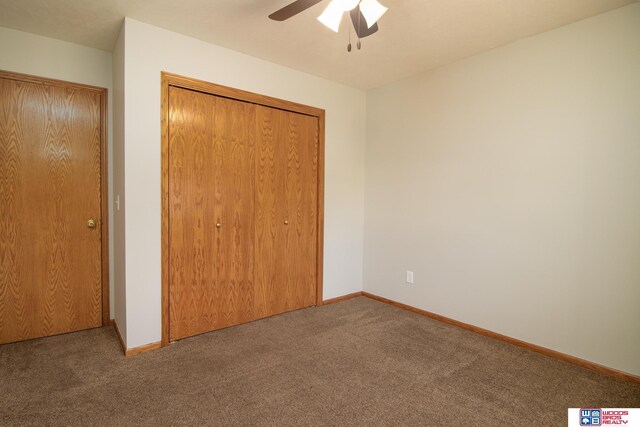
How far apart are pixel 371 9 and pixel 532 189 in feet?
6.09

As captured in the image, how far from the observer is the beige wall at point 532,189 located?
2166 millimetres

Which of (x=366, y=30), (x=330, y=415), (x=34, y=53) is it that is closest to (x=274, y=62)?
(x=366, y=30)

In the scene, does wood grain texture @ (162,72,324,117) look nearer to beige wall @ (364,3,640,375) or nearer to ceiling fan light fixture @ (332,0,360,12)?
beige wall @ (364,3,640,375)

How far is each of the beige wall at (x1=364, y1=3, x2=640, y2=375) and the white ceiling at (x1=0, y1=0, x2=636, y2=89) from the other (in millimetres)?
248

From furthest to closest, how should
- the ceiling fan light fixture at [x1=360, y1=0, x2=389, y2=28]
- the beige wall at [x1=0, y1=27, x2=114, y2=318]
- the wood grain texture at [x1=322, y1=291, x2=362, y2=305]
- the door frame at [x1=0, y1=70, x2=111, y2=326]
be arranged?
the wood grain texture at [x1=322, y1=291, x2=362, y2=305] < the door frame at [x1=0, y1=70, x2=111, y2=326] < the beige wall at [x1=0, y1=27, x2=114, y2=318] < the ceiling fan light fixture at [x1=360, y1=0, x2=389, y2=28]

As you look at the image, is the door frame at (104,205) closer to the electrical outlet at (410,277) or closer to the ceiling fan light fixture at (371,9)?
the ceiling fan light fixture at (371,9)

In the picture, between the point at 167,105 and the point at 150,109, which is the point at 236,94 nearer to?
the point at 167,105

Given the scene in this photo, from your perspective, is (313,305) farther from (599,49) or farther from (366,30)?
(599,49)

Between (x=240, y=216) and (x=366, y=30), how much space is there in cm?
183

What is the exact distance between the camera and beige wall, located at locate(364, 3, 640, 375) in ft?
7.11

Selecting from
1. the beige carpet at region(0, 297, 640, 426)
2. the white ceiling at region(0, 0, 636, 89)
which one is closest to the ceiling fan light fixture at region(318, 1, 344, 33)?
the white ceiling at region(0, 0, 636, 89)

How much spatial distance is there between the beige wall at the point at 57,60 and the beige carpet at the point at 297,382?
0.96m

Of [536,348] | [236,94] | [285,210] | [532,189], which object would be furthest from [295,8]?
[536,348]

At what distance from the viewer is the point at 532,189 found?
2547 mm
